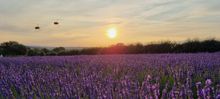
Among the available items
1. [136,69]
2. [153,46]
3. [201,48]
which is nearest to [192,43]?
[201,48]

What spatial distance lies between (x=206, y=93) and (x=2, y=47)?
2669 cm

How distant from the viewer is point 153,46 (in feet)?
60.0

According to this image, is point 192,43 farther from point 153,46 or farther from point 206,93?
point 206,93

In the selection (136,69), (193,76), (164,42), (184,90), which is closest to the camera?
(184,90)

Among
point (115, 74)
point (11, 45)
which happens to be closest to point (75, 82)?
point (115, 74)

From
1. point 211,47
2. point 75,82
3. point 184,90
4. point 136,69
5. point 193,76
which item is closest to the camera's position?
point 184,90

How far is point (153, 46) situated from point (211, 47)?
10.1 feet

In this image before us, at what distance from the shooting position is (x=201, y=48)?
16062 mm

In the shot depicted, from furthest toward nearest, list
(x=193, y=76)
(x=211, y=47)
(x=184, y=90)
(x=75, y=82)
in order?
(x=211, y=47)
(x=193, y=76)
(x=75, y=82)
(x=184, y=90)

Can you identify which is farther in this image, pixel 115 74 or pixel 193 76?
pixel 115 74

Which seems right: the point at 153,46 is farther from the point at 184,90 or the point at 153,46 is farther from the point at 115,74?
the point at 184,90

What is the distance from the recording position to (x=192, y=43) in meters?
16.6

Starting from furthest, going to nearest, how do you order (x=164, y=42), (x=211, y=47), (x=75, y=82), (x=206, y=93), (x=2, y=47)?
(x=2, y=47), (x=164, y=42), (x=211, y=47), (x=75, y=82), (x=206, y=93)

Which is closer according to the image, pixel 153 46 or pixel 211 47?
pixel 211 47
